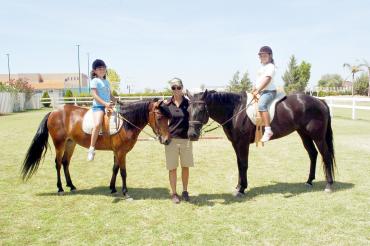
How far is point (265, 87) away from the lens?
619 cm

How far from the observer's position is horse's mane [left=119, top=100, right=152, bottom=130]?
6.07m

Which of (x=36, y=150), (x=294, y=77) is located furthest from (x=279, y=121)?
(x=294, y=77)

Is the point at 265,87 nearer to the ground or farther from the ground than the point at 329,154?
farther from the ground

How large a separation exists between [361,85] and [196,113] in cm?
7694

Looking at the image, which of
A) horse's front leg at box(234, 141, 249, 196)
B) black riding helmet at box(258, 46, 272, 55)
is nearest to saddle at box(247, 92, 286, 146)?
Result: horse's front leg at box(234, 141, 249, 196)

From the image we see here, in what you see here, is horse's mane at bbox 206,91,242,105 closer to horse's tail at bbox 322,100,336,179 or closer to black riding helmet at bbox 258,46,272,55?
black riding helmet at bbox 258,46,272,55

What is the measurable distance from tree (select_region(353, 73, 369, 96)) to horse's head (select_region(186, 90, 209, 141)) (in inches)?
3009

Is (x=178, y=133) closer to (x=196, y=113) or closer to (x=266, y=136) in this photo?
(x=196, y=113)

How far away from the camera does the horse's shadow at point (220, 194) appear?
6.07 metres

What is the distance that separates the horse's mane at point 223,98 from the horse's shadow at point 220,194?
1706 mm

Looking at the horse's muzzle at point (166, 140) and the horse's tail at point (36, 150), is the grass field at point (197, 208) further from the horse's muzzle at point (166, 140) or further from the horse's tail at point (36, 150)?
the horse's muzzle at point (166, 140)

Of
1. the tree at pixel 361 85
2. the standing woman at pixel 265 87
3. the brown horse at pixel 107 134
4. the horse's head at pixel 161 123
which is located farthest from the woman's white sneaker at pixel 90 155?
the tree at pixel 361 85

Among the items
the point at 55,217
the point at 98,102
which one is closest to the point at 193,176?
the point at 98,102

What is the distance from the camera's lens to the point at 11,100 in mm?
36250
